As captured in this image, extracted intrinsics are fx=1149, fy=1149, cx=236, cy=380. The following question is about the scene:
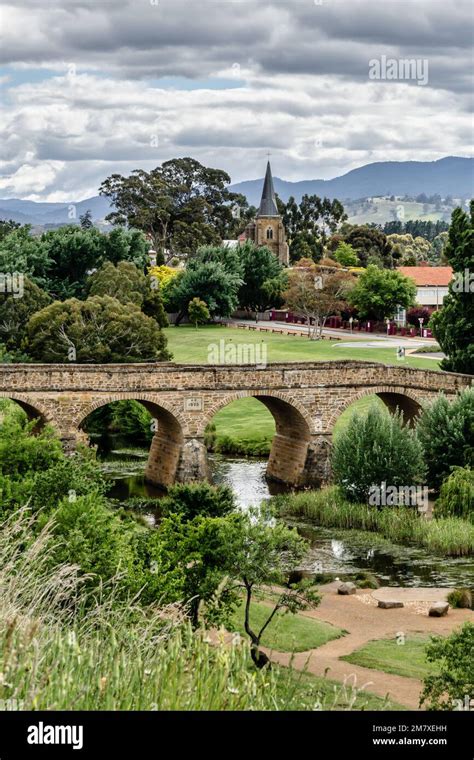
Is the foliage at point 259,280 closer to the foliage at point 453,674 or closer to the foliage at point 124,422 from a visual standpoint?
the foliage at point 124,422

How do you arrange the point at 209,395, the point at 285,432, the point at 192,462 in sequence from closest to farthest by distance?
the point at 192,462 → the point at 209,395 → the point at 285,432

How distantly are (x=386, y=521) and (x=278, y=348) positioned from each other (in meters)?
44.1

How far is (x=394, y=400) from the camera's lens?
59062mm

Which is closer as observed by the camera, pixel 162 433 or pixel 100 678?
pixel 100 678

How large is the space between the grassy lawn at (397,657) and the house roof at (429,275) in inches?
3501

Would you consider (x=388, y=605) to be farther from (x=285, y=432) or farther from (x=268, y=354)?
(x=268, y=354)

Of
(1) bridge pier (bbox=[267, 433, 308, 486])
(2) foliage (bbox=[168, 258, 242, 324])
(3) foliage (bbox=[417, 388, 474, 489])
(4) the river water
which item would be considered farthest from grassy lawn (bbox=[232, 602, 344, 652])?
(2) foliage (bbox=[168, 258, 242, 324])

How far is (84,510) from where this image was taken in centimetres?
2762

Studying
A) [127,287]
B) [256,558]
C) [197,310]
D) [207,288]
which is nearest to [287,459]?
[127,287]

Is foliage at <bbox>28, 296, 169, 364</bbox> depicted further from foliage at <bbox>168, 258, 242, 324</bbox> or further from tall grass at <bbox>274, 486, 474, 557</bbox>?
foliage at <bbox>168, 258, 242, 324</bbox>

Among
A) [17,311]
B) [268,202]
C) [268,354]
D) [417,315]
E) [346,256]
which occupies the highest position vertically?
[268,202]

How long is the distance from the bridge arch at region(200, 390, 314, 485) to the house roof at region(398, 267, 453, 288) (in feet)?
204

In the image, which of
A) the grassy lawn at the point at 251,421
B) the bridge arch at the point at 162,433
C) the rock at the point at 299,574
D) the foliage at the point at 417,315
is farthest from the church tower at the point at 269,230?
the rock at the point at 299,574
